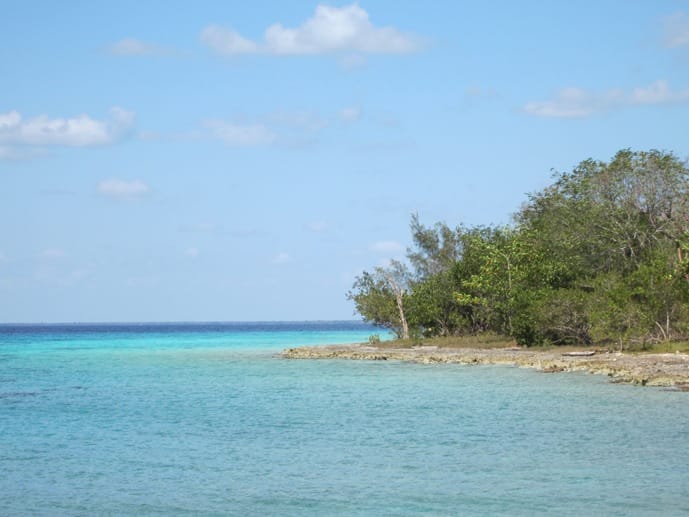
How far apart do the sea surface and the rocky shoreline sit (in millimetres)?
1570

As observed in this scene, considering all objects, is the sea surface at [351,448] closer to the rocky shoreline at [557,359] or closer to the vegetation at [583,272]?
the rocky shoreline at [557,359]

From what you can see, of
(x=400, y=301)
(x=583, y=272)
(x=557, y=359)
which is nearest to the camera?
(x=557, y=359)

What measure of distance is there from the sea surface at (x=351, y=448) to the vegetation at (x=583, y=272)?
9.78 meters

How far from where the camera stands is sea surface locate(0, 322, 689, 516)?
731 inches

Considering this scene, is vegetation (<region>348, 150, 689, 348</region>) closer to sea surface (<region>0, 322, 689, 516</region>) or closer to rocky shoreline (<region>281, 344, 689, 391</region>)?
rocky shoreline (<region>281, 344, 689, 391</region>)

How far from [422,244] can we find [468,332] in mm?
11604

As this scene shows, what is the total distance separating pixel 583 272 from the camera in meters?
63.7

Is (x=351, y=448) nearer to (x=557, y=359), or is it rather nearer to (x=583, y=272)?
(x=557, y=359)

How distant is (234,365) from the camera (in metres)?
64.1

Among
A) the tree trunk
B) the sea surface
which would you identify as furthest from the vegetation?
the sea surface

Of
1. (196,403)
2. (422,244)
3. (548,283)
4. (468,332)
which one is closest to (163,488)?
(196,403)

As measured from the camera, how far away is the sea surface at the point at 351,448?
18.6 meters

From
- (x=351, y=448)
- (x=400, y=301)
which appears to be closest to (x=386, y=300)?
(x=400, y=301)

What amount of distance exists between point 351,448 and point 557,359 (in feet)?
97.1
